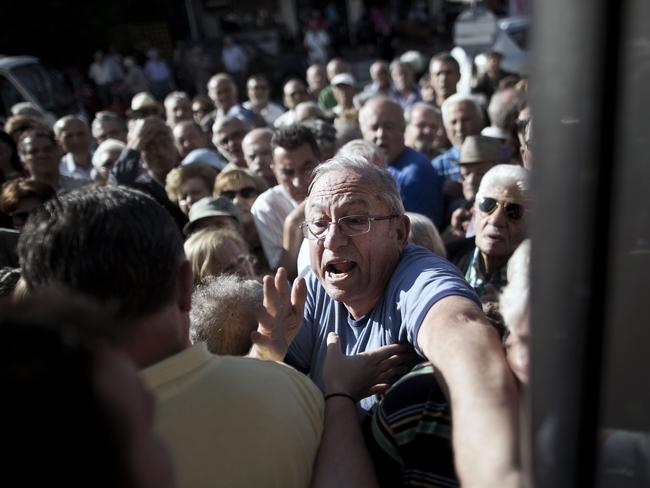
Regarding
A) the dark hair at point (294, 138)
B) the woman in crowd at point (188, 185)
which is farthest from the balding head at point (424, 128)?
the woman in crowd at point (188, 185)

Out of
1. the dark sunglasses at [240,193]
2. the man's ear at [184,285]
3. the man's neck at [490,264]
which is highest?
the man's ear at [184,285]

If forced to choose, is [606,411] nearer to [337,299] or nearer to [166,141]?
[337,299]

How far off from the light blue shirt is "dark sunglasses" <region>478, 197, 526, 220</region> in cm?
90

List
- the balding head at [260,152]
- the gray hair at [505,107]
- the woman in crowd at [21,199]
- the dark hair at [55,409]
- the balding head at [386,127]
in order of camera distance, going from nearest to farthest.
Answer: the dark hair at [55,409]
the woman in crowd at [21,199]
the balding head at [386,127]
the balding head at [260,152]
the gray hair at [505,107]

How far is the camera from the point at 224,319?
2.21 meters

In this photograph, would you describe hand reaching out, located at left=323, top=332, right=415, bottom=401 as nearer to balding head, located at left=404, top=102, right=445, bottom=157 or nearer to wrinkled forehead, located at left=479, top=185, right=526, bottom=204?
wrinkled forehead, located at left=479, top=185, right=526, bottom=204

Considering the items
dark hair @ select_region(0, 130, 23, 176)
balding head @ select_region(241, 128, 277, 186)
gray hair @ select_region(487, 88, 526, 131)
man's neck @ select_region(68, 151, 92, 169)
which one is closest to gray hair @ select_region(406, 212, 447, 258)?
balding head @ select_region(241, 128, 277, 186)

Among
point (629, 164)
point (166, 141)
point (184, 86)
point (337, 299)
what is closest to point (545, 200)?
point (629, 164)

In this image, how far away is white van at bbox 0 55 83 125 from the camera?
1331cm

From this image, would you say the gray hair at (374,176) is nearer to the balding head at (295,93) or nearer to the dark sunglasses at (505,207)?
the dark sunglasses at (505,207)

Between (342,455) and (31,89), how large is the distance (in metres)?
13.9

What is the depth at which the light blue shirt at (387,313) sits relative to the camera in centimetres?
170

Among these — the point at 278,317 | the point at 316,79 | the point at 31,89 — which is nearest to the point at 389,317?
the point at 278,317

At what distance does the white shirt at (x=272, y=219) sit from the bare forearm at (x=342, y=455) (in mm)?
2645
